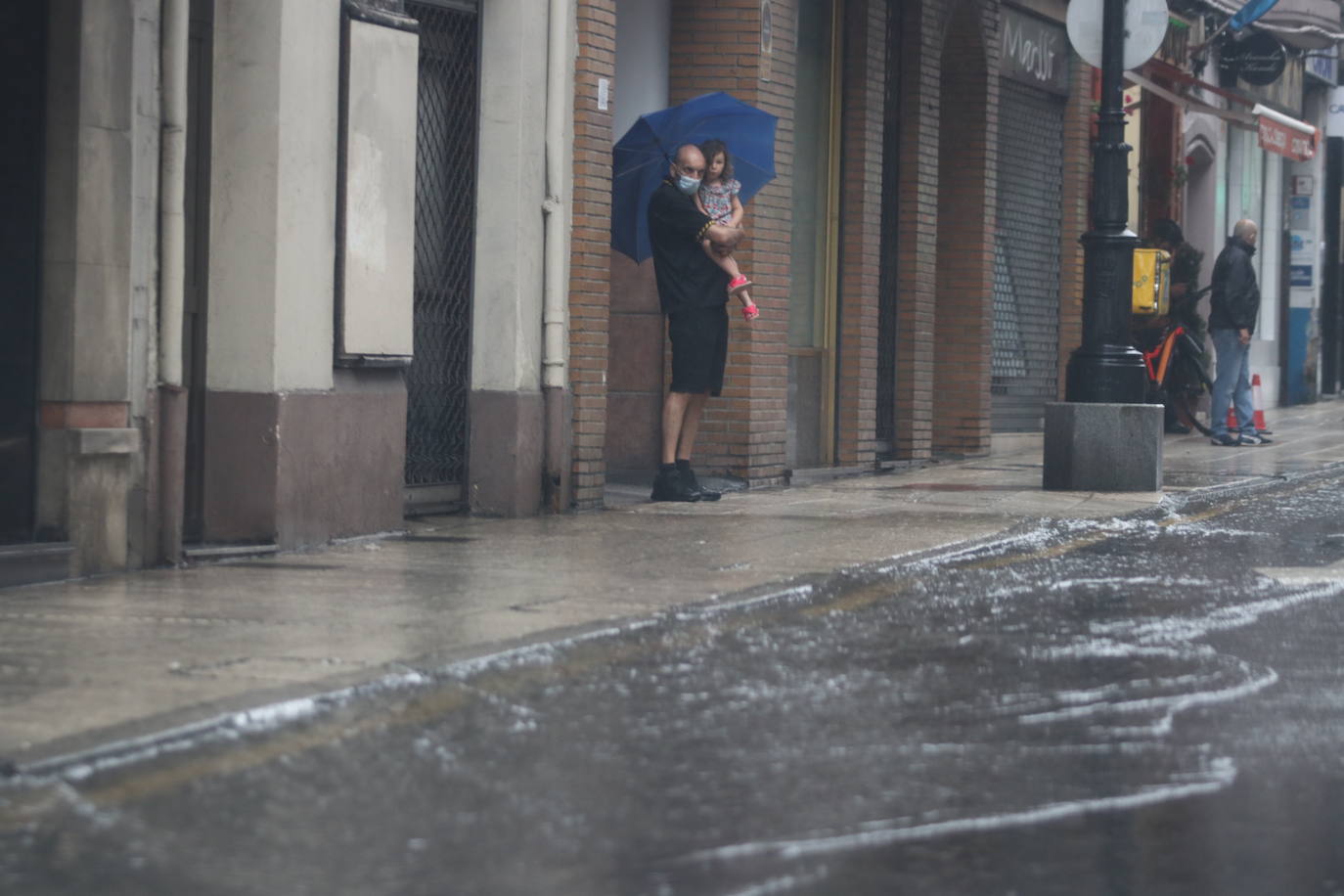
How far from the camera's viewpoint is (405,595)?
8.31 m

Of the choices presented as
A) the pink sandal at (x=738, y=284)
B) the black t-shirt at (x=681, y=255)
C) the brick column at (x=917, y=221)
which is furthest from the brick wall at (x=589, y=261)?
the brick column at (x=917, y=221)

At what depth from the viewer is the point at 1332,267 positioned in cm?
3612

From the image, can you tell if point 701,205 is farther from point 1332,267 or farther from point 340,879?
point 1332,267

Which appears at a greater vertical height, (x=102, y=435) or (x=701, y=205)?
(x=701, y=205)

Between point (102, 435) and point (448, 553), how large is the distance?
1.64 m

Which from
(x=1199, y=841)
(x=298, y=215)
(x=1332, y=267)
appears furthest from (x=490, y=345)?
(x=1332, y=267)

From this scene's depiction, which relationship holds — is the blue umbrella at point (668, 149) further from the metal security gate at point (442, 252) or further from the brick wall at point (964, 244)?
the brick wall at point (964, 244)

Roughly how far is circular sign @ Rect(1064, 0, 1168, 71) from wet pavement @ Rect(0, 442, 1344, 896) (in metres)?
6.97

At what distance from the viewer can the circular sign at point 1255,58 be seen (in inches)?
1110

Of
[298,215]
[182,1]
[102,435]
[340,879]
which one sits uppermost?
[182,1]

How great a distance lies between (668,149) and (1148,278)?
894cm

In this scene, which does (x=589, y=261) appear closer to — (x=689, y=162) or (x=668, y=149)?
(x=689, y=162)

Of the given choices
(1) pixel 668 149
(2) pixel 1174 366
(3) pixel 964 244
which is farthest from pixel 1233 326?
(1) pixel 668 149

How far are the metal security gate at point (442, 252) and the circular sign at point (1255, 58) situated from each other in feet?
59.9
